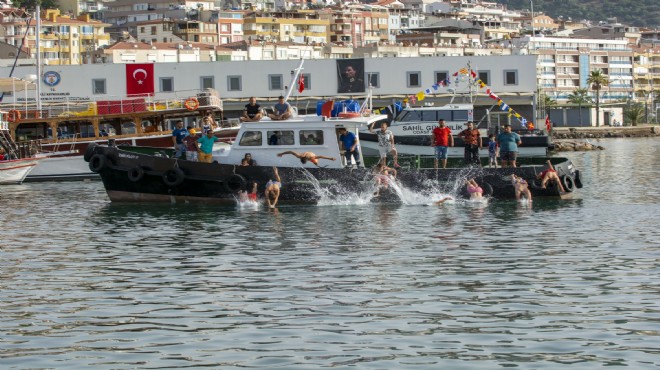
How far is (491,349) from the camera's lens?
1383 centimetres

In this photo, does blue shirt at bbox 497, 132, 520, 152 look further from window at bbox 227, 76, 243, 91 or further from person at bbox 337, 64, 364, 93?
window at bbox 227, 76, 243, 91

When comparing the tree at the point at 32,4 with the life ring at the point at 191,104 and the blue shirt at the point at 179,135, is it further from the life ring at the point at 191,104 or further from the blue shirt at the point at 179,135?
the blue shirt at the point at 179,135

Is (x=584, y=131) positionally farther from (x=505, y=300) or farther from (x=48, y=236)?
(x=505, y=300)

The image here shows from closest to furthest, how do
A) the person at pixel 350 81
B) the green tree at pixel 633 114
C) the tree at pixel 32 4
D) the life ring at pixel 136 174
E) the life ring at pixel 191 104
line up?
the life ring at pixel 136 174 < the life ring at pixel 191 104 < the person at pixel 350 81 < the green tree at pixel 633 114 < the tree at pixel 32 4

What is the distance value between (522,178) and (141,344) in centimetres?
1852

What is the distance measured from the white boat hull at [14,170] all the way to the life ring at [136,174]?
49.3 ft

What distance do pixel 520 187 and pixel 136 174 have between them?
9.68 metres

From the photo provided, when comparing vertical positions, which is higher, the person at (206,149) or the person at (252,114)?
the person at (252,114)

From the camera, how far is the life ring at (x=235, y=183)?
30859mm

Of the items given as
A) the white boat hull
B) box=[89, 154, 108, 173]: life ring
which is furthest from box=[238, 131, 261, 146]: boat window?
the white boat hull

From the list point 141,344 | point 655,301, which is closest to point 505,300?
point 655,301

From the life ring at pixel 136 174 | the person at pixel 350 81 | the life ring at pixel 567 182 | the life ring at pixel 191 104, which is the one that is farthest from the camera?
the person at pixel 350 81

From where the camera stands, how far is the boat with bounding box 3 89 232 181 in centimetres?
4928

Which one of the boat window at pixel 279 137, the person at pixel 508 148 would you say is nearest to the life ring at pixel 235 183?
the boat window at pixel 279 137
